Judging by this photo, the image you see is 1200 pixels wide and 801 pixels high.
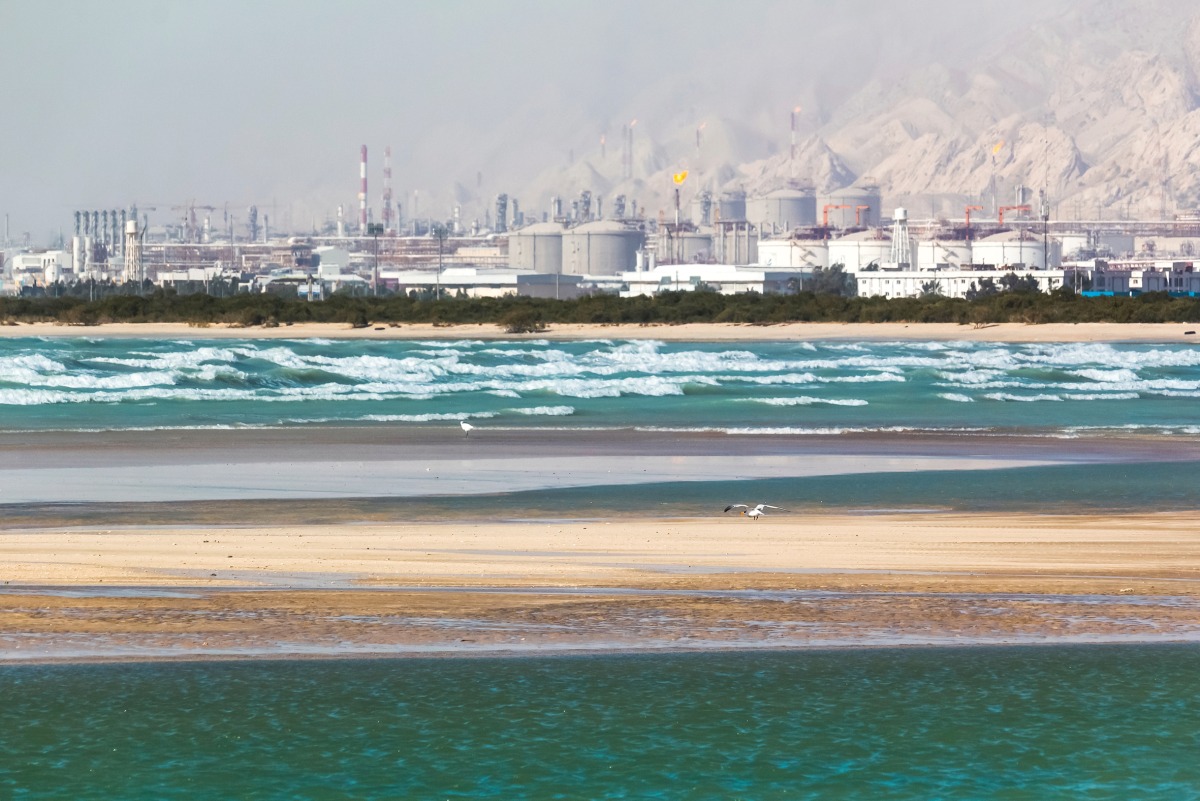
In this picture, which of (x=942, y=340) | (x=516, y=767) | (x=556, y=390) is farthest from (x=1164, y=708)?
(x=942, y=340)

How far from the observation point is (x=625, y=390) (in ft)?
134

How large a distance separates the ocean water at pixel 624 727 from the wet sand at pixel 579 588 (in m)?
0.43

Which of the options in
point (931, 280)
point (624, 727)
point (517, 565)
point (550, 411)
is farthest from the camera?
point (931, 280)

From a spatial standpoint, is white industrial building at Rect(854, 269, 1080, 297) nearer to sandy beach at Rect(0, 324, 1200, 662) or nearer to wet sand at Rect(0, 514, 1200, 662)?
sandy beach at Rect(0, 324, 1200, 662)

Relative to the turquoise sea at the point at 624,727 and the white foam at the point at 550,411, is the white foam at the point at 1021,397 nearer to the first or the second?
the white foam at the point at 550,411

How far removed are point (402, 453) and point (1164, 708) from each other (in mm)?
16219

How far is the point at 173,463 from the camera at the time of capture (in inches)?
869

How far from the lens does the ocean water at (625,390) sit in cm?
3106

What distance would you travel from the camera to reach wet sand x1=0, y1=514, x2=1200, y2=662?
33.6ft

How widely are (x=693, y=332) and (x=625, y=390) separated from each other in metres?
47.2

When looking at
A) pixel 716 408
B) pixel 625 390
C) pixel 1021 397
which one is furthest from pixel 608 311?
pixel 716 408

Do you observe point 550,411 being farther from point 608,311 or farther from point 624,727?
point 608,311

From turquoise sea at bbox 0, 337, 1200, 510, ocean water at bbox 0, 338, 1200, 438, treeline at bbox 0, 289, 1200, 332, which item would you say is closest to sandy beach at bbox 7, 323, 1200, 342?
treeline at bbox 0, 289, 1200, 332

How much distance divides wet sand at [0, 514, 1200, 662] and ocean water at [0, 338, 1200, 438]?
14638 millimetres
